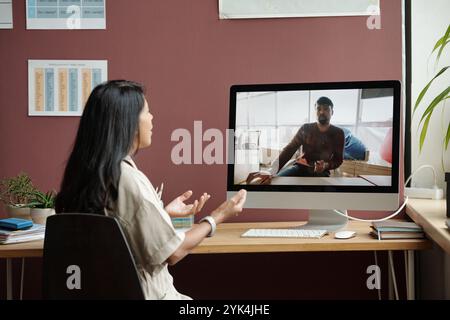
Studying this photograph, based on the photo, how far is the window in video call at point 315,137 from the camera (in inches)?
88.5

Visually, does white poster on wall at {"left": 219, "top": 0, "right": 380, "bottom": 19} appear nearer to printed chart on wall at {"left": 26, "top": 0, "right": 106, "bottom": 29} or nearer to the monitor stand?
printed chart on wall at {"left": 26, "top": 0, "right": 106, "bottom": 29}

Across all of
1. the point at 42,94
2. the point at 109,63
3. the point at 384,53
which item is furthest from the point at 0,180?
the point at 384,53

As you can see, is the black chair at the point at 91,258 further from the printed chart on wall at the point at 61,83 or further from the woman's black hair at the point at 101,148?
the printed chart on wall at the point at 61,83

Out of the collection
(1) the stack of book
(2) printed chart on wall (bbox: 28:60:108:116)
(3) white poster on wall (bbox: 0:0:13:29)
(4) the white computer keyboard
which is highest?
(3) white poster on wall (bbox: 0:0:13:29)

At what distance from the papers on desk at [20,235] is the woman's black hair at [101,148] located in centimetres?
53

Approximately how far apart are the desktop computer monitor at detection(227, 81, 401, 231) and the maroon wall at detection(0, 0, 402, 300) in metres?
0.39

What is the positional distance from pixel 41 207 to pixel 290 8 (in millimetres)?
1426

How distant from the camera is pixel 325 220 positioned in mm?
2402

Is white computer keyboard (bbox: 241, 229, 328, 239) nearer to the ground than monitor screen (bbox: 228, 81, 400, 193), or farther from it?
nearer to the ground

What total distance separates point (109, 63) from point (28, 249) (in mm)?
1050

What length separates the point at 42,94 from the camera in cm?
278

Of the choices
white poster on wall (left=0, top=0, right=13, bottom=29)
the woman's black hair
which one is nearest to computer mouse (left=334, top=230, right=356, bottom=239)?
the woman's black hair

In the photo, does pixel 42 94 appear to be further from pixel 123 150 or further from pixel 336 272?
pixel 336 272

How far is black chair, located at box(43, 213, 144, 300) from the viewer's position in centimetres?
147
